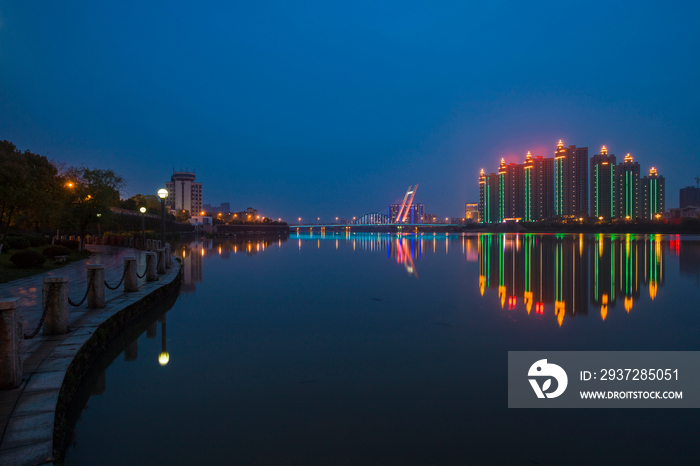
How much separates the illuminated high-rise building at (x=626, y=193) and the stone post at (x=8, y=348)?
573 ft

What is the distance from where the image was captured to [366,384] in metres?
5.57

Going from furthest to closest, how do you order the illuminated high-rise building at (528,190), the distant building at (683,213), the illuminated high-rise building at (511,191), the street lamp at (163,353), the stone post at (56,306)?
the illuminated high-rise building at (511,191)
the illuminated high-rise building at (528,190)
the distant building at (683,213)
the street lamp at (163,353)
the stone post at (56,306)

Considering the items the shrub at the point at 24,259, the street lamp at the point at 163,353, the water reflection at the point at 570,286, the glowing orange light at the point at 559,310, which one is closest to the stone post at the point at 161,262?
the shrub at the point at 24,259

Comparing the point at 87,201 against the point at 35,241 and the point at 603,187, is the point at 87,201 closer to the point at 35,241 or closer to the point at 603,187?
the point at 35,241

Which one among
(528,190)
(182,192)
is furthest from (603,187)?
(182,192)

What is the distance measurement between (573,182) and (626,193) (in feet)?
70.2

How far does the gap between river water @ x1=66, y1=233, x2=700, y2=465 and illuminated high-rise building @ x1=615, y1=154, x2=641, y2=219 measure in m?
163

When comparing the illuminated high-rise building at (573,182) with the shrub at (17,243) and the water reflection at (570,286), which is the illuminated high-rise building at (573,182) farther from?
the shrub at (17,243)

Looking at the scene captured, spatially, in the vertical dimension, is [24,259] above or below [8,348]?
above

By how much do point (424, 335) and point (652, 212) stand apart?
635ft

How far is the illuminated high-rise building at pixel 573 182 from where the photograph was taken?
14475cm

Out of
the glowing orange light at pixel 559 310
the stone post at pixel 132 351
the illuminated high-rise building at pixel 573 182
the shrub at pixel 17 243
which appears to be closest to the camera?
the stone post at pixel 132 351

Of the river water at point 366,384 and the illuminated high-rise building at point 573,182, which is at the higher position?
the illuminated high-rise building at point 573,182

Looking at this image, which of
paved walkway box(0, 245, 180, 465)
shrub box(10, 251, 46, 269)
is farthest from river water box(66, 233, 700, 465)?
shrub box(10, 251, 46, 269)
